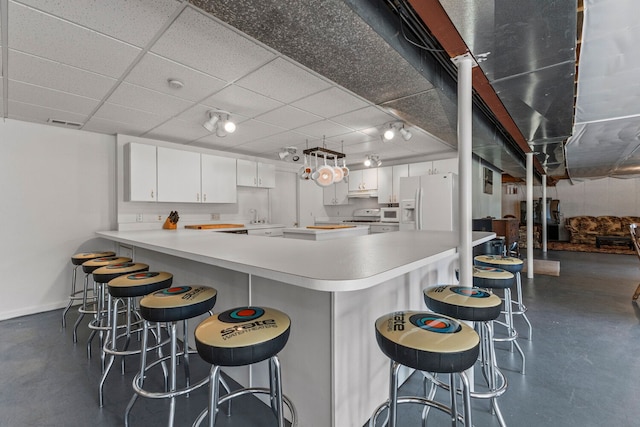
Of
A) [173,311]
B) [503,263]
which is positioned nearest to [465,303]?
[503,263]

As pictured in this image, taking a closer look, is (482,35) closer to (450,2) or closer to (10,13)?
(450,2)

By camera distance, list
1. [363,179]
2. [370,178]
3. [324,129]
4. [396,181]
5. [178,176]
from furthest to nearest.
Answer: [363,179] → [370,178] → [396,181] → [178,176] → [324,129]

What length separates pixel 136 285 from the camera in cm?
168

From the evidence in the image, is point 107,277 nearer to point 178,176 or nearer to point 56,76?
point 56,76

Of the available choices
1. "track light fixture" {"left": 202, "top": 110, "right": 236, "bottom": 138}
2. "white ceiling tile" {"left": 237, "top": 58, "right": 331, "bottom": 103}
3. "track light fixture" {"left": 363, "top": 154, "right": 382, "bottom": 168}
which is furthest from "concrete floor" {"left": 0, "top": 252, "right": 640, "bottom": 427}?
"track light fixture" {"left": 363, "top": 154, "right": 382, "bottom": 168}

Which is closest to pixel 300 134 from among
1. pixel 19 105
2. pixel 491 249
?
pixel 19 105

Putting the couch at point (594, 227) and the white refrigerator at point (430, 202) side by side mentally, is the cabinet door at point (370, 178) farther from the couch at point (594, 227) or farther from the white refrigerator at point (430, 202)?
the couch at point (594, 227)

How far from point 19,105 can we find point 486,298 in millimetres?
4444

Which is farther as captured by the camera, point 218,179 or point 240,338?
point 218,179

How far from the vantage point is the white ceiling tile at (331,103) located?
2592 mm

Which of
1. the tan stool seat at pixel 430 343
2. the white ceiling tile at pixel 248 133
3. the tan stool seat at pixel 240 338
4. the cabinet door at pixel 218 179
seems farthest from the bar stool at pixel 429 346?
the cabinet door at pixel 218 179

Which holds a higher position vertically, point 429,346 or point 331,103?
point 331,103

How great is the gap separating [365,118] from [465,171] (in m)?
1.72

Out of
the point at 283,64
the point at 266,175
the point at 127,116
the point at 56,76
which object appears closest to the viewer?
the point at 283,64
